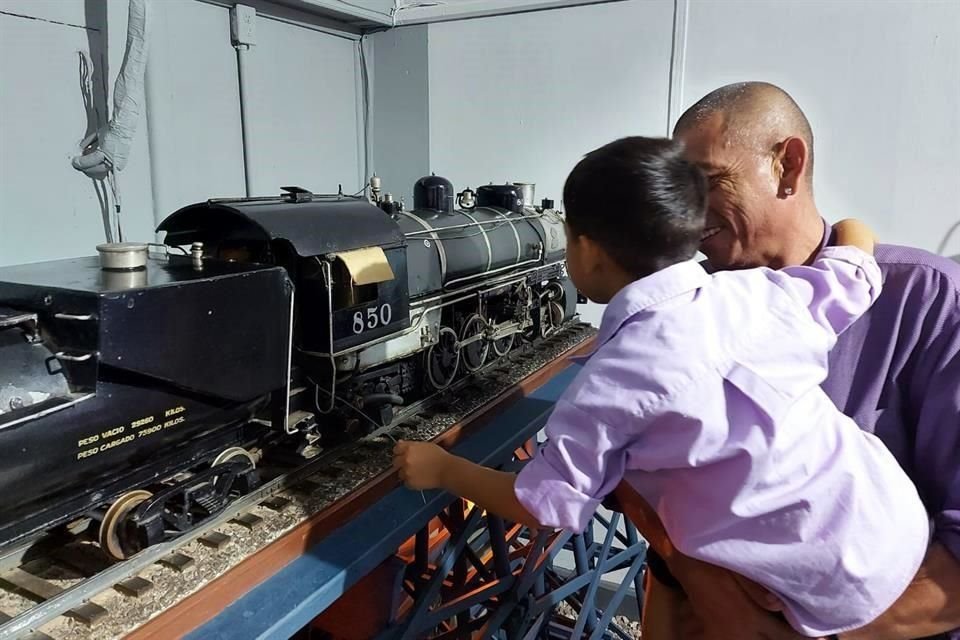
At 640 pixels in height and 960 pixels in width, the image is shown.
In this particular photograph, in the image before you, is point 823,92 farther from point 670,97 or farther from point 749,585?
point 749,585

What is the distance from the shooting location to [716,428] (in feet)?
3.46

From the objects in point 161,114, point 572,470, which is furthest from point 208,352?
point 161,114

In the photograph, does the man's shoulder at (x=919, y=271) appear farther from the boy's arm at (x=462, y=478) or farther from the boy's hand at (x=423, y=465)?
the boy's hand at (x=423, y=465)

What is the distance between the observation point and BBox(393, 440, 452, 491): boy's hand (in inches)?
58.5

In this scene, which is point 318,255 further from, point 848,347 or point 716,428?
point 848,347

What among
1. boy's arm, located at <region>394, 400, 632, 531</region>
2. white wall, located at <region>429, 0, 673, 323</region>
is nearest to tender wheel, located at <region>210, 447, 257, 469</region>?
boy's arm, located at <region>394, 400, 632, 531</region>

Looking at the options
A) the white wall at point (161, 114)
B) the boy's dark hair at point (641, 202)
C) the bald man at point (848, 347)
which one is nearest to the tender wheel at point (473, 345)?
the bald man at point (848, 347)

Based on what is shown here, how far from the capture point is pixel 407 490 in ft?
5.74

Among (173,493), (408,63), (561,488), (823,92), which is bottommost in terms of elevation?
(173,493)

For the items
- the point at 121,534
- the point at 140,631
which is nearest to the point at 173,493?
the point at 121,534

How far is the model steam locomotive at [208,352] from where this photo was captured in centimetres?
126

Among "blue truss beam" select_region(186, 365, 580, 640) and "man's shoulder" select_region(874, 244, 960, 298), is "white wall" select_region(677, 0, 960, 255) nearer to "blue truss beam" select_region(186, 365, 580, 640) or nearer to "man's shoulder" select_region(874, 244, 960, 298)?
"man's shoulder" select_region(874, 244, 960, 298)

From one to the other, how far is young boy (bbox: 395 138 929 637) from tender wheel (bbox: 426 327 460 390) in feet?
3.76

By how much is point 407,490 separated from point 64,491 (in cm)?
77
